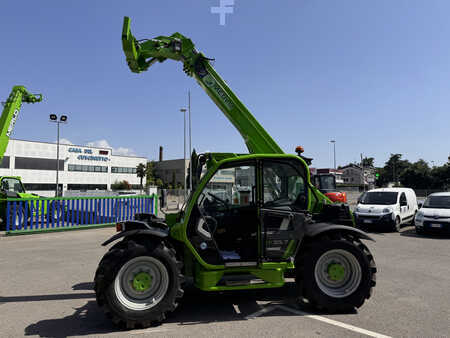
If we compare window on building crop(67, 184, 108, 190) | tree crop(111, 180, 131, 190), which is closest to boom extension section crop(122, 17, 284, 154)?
window on building crop(67, 184, 108, 190)

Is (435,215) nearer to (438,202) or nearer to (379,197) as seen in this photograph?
(438,202)

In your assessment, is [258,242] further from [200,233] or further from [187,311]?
[187,311]

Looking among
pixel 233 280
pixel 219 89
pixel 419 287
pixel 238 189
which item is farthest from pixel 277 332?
pixel 219 89

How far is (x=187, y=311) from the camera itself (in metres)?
4.20

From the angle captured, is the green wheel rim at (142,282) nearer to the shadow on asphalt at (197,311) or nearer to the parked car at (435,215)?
the shadow on asphalt at (197,311)

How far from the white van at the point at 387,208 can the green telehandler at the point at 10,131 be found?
13804mm

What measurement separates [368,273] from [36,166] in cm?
5732

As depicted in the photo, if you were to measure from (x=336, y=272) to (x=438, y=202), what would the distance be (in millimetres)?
10308

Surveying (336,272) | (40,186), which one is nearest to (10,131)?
(336,272)

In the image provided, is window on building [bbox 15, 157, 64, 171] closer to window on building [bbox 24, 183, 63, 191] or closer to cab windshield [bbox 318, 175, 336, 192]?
window on building [bbox 24, 183, 63, 191]

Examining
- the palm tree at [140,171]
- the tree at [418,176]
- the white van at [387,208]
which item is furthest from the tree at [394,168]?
the white van at [387,208]

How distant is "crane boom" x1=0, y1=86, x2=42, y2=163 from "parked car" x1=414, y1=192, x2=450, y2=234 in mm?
16784

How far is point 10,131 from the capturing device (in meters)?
12.5

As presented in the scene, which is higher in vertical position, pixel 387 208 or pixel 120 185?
pixel 120 185
